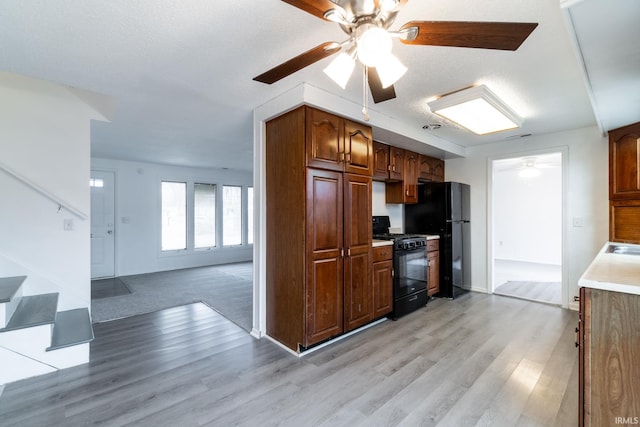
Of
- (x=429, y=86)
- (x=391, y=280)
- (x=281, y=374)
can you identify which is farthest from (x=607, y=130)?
(x=281, y=374)

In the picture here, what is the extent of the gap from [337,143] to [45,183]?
282cm

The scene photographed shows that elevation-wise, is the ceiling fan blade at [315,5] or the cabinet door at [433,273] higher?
the ceiling fan blade at [315,5]

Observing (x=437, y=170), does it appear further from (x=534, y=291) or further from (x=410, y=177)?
(x=534, y=291)

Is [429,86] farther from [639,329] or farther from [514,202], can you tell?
[514,202]

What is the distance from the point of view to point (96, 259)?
5383 mm


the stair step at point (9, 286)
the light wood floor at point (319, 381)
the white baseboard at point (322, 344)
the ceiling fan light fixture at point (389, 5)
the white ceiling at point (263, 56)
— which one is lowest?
the light wood floor at point (319, 381)

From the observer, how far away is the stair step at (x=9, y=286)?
2096mm

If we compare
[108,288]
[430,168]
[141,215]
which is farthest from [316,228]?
[141,215]

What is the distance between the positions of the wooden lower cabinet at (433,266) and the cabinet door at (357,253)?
4.41 ft

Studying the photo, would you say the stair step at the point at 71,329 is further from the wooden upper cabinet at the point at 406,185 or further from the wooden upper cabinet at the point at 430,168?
the wooden upper cabinet at the point at 430,168

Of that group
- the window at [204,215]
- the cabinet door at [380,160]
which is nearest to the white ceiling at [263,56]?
the cabinet door at [380,160]

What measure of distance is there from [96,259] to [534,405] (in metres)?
6.61

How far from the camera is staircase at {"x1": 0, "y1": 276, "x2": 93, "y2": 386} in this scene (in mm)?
2125

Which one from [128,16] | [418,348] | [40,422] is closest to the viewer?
[128,16]
